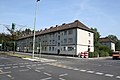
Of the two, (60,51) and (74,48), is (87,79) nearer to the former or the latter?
(74,48)

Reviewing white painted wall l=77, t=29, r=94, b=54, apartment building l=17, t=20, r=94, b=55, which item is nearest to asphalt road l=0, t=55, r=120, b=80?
apartment building l=17, t=20, r=94, b=55

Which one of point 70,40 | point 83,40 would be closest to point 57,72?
point 70,40

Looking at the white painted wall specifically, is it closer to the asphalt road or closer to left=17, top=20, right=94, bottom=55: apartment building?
left=17, top=20, right=94, bottom=55: apartment building

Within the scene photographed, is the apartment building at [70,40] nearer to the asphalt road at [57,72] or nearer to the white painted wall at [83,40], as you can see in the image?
the white painted wall at [83,40]

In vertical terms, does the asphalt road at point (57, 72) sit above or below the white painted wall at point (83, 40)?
below

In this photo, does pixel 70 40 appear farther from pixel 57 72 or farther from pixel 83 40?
pixel 57 72

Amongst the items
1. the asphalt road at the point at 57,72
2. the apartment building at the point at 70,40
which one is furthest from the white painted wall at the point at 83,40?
the asphalt road at the point at 57,72

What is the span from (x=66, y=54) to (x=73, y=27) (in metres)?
8.68

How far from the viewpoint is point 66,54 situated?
63.2m

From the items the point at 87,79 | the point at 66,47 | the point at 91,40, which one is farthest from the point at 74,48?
the point at 87,79

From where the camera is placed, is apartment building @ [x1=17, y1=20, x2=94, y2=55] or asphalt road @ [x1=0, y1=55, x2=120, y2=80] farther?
apartment building @ [x1=17, y1=20, x2=94, y2=55]

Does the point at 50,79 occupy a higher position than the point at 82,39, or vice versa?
the point at 82,39

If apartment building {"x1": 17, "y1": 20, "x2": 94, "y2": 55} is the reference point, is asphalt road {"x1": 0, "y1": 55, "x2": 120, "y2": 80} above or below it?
below

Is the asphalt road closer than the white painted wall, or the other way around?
the asphalt road
